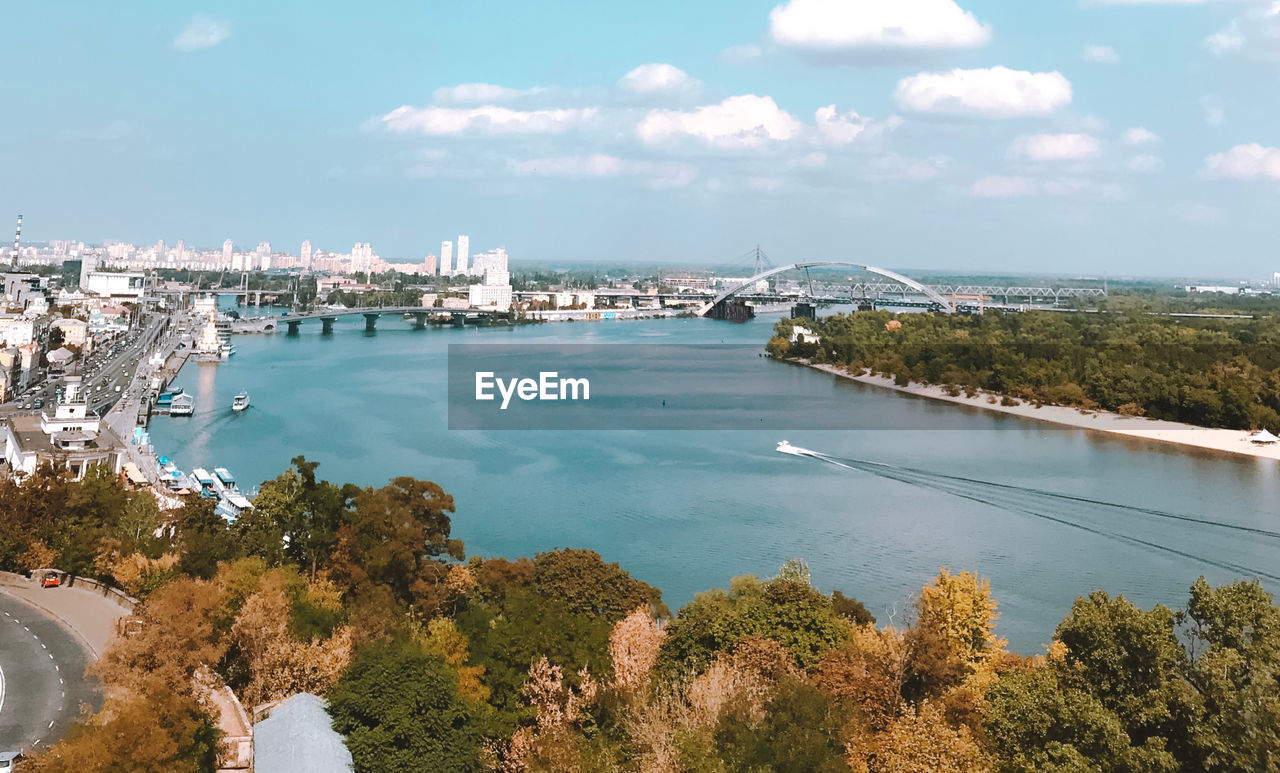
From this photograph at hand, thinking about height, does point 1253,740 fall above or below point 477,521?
above

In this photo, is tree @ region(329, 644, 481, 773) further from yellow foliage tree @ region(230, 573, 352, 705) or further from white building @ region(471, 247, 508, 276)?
white building @ region(471, 247, 508, 276)

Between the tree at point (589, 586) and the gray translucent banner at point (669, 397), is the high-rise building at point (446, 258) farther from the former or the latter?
the tree at point (589, 586)

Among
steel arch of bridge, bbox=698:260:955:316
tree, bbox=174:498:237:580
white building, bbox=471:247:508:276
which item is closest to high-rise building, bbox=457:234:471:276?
white building, bbox=471:247:508:276

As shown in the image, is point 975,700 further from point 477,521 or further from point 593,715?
point 477,521

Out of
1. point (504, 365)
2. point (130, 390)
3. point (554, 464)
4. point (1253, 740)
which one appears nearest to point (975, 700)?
point (1253, 740)

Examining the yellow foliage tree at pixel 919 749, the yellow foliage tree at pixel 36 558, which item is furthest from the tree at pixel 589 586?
the yellow foliage tree at pixel 36 558
